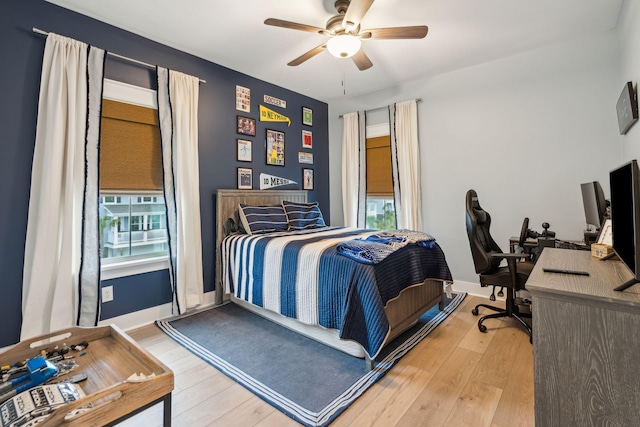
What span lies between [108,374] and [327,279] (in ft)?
4.29

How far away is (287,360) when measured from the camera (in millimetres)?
2092

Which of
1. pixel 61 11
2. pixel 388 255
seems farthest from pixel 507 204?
pixel 61 11

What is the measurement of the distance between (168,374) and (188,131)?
250cm

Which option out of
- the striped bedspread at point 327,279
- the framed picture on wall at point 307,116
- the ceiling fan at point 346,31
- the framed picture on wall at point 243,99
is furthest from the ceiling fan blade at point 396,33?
the framed picture on wall at point 307,116

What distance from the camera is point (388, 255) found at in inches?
83.4

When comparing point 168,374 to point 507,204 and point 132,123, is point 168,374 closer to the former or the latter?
point 132,123

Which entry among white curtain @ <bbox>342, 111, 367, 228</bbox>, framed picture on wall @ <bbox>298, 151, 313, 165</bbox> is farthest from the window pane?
framed picture on wall @ <bbox>298, 151, 313, 165</bbox>

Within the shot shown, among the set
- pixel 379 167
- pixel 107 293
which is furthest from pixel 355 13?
pixel 107 293

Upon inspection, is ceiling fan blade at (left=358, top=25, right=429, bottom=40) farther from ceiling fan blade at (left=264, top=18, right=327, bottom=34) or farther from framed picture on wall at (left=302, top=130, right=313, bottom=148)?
framed picture on wall at (left=302, top=130, right=313, bottom=148)

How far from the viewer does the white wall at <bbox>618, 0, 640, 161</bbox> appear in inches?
79.4

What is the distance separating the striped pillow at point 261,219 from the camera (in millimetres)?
3198

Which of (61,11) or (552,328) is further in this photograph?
(61,11)

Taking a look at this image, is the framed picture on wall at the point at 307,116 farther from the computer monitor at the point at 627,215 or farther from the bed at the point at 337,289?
the computer monitor at the point at 627,215

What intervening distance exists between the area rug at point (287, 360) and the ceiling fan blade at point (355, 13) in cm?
238
